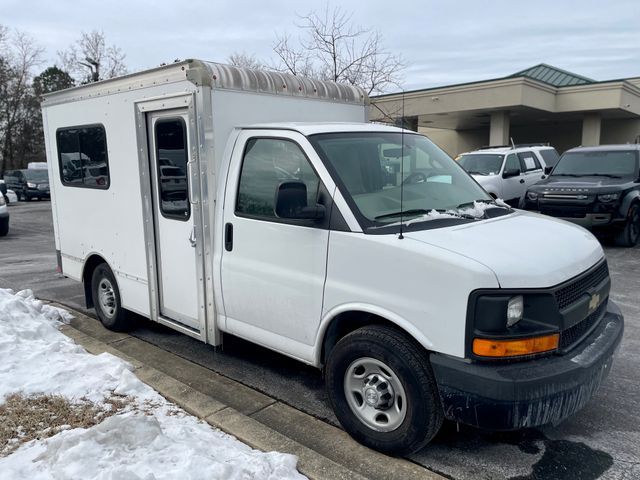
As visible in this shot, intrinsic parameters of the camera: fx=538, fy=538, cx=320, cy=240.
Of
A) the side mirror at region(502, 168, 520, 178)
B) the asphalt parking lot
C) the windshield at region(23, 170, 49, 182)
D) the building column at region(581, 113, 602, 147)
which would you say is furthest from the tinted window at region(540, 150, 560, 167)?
the windshield at region(23, 170, 49, 182)

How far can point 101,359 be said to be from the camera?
14.5ft

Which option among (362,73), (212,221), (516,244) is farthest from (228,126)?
(362,73)

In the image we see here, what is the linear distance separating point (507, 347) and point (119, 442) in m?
2.22

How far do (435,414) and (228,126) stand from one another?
2695mm

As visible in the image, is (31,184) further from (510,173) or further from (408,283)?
(408,283)

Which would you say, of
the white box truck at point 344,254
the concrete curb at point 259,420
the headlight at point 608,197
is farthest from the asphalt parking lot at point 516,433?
the headlight at point 608,197

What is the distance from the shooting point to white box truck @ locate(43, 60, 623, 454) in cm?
291

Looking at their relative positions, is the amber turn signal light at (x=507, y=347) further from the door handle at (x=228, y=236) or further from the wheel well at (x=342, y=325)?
the door handle at (x=228, y=236)

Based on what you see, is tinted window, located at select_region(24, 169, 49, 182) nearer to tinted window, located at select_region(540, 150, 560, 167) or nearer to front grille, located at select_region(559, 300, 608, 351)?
tinted window, located at select_region(540, 150, 560, 167)

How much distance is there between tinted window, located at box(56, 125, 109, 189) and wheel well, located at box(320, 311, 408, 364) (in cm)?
312

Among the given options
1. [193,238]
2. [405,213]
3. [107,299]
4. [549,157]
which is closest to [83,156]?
[107,299]

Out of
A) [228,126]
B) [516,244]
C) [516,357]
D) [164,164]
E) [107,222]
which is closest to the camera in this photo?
[516,357]

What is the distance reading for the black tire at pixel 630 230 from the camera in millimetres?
10281

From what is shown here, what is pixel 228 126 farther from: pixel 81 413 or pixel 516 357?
pixel 516 357
